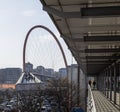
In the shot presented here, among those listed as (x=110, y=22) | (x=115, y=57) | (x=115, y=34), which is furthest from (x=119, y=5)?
(x=115, y=57)

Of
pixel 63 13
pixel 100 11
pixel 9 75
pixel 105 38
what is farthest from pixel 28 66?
pixel 100 11

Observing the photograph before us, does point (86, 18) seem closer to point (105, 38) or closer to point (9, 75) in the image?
point (105, 38)

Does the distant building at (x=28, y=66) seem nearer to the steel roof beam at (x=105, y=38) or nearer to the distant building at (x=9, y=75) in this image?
the distant building at (x=9, y=75)

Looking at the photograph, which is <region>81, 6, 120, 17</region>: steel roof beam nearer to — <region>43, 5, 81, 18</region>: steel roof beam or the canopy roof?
the canopy roof

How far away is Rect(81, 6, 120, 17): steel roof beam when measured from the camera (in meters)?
12.1

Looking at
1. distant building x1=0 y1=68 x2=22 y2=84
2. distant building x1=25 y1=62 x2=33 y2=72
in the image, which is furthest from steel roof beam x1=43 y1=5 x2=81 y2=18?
distant building x1=0 y1=68 x2=22 y2=84

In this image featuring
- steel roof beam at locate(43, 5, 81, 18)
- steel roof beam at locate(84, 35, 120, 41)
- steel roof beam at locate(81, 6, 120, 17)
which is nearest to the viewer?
steel roof beam at locate(81, 6, 120, 17)

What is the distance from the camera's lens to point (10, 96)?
270ft

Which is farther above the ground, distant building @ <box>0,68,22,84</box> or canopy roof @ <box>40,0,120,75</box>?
distant building @ <box>0,68,22,84</box>

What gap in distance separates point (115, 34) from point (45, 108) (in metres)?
49.5

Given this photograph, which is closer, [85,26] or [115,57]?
[85,26]

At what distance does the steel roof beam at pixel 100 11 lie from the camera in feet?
39.6

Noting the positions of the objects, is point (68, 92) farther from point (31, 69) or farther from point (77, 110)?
point (77, 110)

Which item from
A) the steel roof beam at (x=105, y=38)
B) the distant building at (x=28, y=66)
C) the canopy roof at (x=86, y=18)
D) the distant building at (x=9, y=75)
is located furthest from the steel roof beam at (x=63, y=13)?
the distant building at (x=9, y=75)
